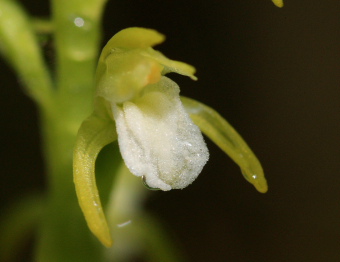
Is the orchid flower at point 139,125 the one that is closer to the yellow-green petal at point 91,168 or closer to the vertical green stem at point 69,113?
the yellow-green petal at point 91,168

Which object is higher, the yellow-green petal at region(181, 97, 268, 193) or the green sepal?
the yellow-green petal at region(181, 97, 268, 193)

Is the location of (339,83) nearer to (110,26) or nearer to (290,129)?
(290,129)

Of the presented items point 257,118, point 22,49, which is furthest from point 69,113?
point 257,118

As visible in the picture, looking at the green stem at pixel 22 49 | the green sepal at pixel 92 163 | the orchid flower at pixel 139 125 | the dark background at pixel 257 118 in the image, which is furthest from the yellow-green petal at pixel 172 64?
the dark background at pixel 257 118

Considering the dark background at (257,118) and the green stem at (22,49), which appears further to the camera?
the dark background at (257,118)

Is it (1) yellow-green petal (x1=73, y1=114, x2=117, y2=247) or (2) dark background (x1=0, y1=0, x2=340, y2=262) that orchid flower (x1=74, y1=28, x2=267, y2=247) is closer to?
(1) yellow-green petal (x1=73, y1=114, x2=117, y2=247)

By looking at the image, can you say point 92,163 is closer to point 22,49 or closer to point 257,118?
point 22,49

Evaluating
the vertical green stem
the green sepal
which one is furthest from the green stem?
the green sepal
